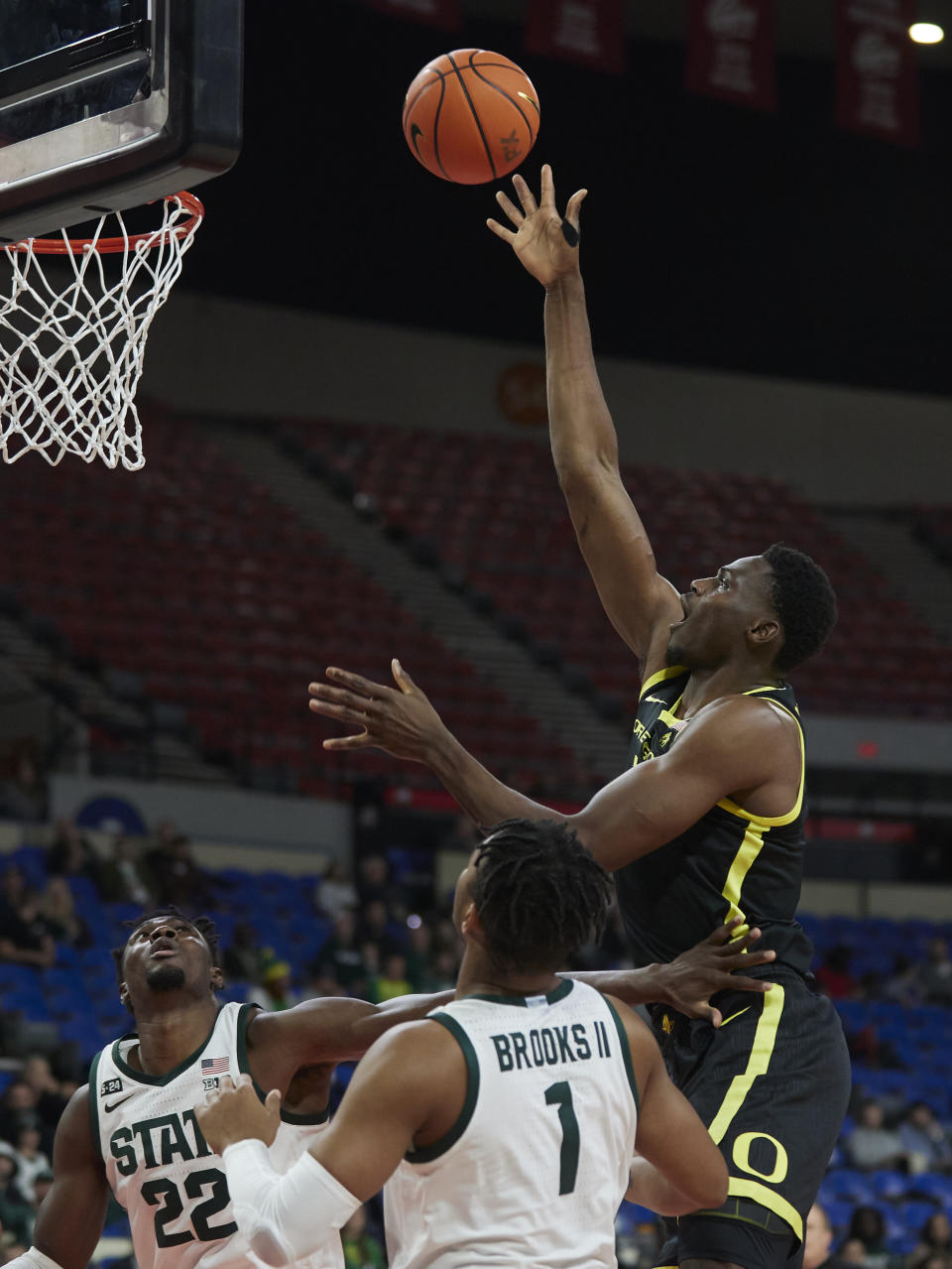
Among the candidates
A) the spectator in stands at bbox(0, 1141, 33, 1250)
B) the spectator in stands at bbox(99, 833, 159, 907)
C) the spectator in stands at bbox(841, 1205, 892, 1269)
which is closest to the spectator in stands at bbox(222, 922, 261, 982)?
the spectator in stands at bbox(99, 833, 159, 907)

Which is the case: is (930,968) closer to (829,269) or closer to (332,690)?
(829,269)

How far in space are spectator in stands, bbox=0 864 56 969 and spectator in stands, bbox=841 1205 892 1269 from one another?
183 inches

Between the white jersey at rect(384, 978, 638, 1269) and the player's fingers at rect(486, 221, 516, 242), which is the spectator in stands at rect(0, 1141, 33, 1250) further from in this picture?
the white jersey at rect(384, 978, 638, 1269)

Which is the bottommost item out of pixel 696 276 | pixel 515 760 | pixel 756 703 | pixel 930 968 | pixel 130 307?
pixel 930 968

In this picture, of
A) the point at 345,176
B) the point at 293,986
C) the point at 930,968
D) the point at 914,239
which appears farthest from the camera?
the point at 914,239

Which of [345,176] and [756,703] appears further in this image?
[345,176]

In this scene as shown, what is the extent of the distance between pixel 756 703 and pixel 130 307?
6.72ft

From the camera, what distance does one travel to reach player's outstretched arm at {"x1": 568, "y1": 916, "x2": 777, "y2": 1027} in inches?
127

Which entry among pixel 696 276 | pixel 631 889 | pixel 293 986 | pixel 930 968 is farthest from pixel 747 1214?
pixel 696 276

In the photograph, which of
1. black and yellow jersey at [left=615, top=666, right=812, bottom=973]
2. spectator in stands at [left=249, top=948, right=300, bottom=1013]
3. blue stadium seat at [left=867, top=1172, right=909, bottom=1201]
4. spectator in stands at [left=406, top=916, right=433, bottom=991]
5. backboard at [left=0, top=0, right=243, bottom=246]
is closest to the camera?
backboard at [left=0, top=0, right=243, bottom=246]

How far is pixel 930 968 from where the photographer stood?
557 inches

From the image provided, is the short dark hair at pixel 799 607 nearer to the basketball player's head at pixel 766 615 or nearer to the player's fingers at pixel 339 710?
the basketball player's head at pixel 766 615

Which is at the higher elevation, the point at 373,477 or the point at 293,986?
the point at 373,477

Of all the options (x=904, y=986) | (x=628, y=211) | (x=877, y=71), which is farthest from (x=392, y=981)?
(x=628, y=211)
